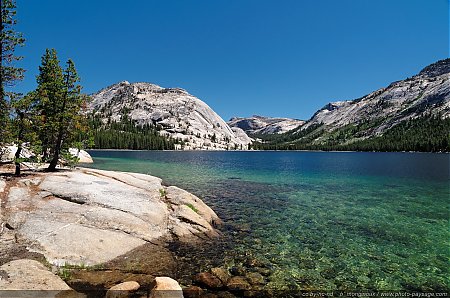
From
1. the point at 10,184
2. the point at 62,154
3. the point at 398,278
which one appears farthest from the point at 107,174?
the point at 398,278

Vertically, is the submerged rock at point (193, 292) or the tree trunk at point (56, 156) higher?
the tree trunk at point (56, 156)

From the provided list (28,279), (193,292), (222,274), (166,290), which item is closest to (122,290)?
(166,290)

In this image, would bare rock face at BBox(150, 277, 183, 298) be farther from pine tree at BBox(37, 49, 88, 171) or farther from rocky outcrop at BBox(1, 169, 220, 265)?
pine tree at BBox(37, 49, 88, 171)

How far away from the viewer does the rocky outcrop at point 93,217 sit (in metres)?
14.8

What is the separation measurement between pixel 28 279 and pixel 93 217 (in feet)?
23.8

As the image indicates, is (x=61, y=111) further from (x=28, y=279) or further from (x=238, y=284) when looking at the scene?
(x=238, y=284)

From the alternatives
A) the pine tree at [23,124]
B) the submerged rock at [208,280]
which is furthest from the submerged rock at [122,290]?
the pine tree at [23,124]

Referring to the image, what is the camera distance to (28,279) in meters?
→ 10.6

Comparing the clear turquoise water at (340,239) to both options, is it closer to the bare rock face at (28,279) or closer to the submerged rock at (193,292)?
the submerged rock at (193,292)

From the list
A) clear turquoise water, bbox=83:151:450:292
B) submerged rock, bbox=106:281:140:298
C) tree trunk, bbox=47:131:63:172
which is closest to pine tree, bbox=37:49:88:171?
tree trunk, bbox=47:131:63:172

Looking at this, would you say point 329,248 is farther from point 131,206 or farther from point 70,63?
point 70,63

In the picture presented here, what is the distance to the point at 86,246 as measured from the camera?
15.0 meters

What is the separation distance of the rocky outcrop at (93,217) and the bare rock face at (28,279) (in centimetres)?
197

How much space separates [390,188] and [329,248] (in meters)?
34.8
